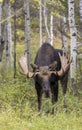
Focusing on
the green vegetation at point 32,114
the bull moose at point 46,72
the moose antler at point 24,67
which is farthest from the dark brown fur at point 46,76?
the green vegetation at point 32,114

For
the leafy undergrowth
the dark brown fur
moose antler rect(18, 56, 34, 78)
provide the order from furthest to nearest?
moose antler rect(18, 56, 34, 78)
the dark brown fur
the leafy undergrowth

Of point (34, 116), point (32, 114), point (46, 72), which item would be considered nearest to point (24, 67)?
point (46, 72)

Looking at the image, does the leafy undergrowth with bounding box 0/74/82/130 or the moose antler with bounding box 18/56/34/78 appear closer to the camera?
the leafy undergrowth with bounding box 0/74/82/130

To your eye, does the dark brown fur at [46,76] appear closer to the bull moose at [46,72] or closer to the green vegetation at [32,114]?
the bull moose at [46,72]

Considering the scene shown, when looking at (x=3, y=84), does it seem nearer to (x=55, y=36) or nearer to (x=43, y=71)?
(x=43, y=71)

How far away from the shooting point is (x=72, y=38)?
523 inches

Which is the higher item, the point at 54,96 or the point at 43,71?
the point at 43,71

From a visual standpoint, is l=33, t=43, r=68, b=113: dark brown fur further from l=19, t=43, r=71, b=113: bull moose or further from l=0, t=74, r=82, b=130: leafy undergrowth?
l=0, t=74, r=82, b=130: leafy undergrowth

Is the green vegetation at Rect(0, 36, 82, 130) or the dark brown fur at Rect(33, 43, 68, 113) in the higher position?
the dark brown fur at Rect(33, 43, 68, 113)

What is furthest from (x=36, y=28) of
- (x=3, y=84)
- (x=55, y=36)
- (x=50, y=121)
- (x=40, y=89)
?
(x=50, y=121)

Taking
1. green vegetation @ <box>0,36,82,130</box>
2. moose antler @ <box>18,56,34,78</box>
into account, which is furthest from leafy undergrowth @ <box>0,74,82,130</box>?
moose antler @ <box>18,56,34,78</box>

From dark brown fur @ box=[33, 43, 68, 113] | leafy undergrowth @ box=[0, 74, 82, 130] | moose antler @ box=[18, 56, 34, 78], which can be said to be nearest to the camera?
leafy undergrowth @ box=[0, 74, 82, 130]

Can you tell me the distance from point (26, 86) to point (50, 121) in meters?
5.47

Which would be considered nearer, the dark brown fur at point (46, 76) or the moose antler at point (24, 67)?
the dark brown fur at point (46, 76)
